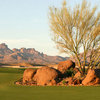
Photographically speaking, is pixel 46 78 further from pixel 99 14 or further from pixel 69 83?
pixel 99 14

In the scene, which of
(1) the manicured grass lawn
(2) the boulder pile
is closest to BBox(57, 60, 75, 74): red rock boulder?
(2) the boulder pile

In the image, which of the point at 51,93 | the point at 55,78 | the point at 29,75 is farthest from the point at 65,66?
the point at 51,93

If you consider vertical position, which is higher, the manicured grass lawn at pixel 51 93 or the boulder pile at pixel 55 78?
the boulder pile at pixel 55 78

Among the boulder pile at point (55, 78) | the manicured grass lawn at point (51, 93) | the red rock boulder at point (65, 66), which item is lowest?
the manicured grass lawn at point (51, 93)

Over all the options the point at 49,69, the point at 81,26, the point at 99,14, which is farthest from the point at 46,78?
the point at 99,14

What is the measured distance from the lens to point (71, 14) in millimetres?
23781

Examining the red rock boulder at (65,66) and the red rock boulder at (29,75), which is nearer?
the red rock boulder at (29,75)

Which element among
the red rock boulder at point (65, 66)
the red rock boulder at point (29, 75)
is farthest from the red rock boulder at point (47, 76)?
the red rock boulder at point (65, 66)

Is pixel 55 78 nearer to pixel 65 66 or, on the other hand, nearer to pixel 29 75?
pixel 29 75

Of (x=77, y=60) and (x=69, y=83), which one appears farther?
(x=77, y=60)

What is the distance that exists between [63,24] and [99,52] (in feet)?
15.9

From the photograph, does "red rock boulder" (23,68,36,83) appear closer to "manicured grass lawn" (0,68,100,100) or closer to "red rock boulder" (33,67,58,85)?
"red rock boulder" (33,67,58,85)

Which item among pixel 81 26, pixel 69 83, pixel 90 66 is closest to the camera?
pixel 69 83

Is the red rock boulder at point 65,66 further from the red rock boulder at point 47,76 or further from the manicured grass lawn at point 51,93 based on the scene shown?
the manicured grass lawn at point 51,93
